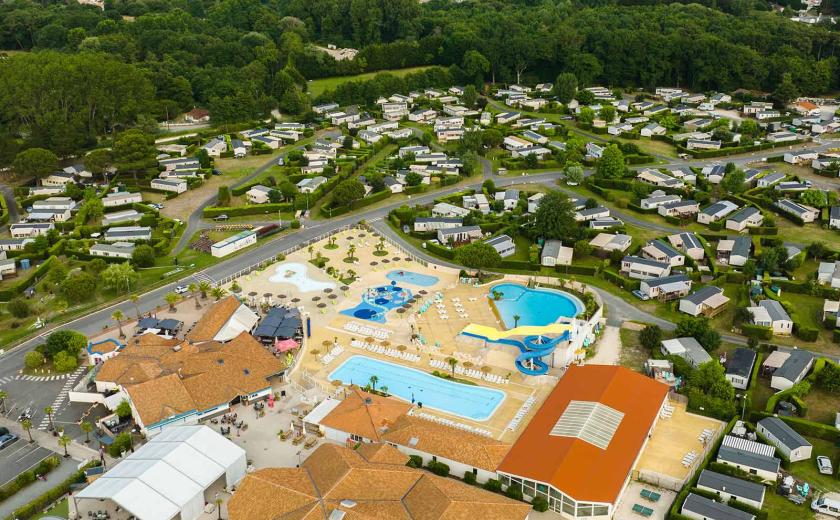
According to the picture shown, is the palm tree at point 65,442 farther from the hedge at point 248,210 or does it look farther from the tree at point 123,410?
the hedge at point 248,210

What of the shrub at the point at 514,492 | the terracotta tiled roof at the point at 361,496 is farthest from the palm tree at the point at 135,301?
the shrub at the point at 514,492

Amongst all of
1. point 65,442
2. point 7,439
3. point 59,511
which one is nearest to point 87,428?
point 65,442

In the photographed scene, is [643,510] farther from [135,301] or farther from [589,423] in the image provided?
[135,301]

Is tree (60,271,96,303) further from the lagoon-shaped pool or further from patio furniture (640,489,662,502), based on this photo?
patio furniture (640,489,662,502)

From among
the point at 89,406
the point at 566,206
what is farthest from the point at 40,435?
the point at 566,206

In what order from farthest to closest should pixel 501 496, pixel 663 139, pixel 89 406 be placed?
pixel 663 139 < pixel 89 406 < pixel 501 496

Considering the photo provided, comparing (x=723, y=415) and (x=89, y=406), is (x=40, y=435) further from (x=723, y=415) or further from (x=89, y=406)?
(x=723, y=415)

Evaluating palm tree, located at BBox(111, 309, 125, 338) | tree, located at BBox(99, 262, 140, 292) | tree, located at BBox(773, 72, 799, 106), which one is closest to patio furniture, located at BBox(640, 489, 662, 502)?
palm tree, located at BBox(111, 309, 125, 338)
